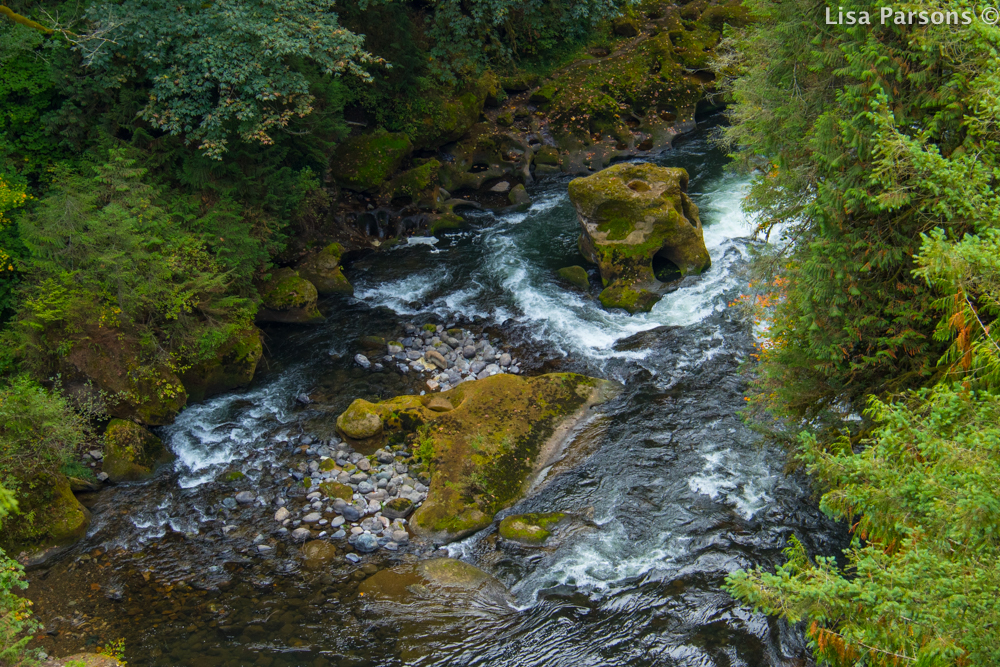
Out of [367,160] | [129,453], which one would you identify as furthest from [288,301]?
[367,160]

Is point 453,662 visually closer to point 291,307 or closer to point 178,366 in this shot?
point 178,366

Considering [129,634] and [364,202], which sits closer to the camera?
[129,634]

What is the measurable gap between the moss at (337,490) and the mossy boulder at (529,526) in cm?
257

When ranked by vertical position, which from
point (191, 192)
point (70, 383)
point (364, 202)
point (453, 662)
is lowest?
point (453, 662)

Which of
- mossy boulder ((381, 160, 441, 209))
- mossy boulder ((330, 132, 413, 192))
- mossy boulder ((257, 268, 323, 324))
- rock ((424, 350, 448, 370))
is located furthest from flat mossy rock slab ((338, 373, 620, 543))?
mossy boulder ((330, 132, 413, 192))

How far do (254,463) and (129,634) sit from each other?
11.0 feet

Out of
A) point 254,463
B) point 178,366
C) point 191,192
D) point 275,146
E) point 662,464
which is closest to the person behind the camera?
point 662,464

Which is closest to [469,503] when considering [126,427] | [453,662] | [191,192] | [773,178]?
[453,662]

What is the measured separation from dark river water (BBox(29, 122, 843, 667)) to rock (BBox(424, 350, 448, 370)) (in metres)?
0.81

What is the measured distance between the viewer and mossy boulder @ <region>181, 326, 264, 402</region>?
1225 centimetres

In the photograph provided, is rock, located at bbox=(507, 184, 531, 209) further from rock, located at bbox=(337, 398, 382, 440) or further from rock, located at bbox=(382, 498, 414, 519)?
rock, located at bbox=(382, 498, 414, 519)

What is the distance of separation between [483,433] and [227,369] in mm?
5602

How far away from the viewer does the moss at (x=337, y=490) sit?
10164mm

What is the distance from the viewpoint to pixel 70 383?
36.4ft
